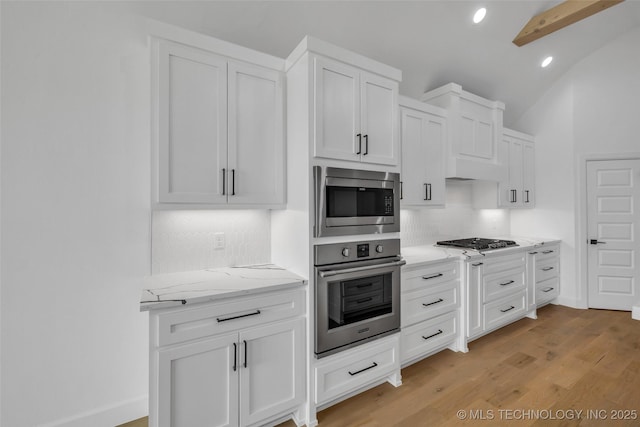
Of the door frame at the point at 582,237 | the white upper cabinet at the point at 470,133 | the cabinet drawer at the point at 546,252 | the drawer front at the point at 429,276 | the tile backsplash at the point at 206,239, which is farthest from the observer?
the door frame at the point at 582,237

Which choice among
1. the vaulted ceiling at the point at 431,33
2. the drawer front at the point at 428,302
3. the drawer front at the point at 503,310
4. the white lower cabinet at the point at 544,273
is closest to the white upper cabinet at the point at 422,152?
the vaulted ceiling at the point at 431,33

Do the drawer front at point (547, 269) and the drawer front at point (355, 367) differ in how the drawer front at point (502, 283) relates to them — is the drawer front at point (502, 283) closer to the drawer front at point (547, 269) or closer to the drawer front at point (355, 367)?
the drawer front at point (547, 269)

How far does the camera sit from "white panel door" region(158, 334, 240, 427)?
153 centimetres

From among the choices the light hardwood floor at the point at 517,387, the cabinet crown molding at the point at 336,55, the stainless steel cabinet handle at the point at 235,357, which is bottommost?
the light hardwood floor at the point at 517,387

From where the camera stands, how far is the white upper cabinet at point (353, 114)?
2002mm

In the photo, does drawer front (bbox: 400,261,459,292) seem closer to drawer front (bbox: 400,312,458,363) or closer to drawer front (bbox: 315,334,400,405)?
drawer front (bbox: 400,312,458,363)

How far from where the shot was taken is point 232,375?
1708 mm

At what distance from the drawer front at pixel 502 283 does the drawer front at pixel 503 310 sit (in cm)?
8

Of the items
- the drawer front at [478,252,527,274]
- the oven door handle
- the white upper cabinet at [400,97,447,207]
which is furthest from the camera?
the drawer front at [478,252,527,274]

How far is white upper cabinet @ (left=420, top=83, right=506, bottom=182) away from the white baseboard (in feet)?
11.1

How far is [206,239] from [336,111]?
1.34 metres

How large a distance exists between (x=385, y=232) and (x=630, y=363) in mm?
2640

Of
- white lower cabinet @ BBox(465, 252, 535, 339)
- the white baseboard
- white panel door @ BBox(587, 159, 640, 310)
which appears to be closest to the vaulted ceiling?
white panel door @ BBox(587, 159, 640, 310)

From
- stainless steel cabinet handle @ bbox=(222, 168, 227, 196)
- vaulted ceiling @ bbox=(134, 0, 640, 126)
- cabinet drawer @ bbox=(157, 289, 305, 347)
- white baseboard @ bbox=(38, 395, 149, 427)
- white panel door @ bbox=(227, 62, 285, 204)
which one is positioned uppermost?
vaulted ceiling @ bbox=(134, 0, 640, 126)
